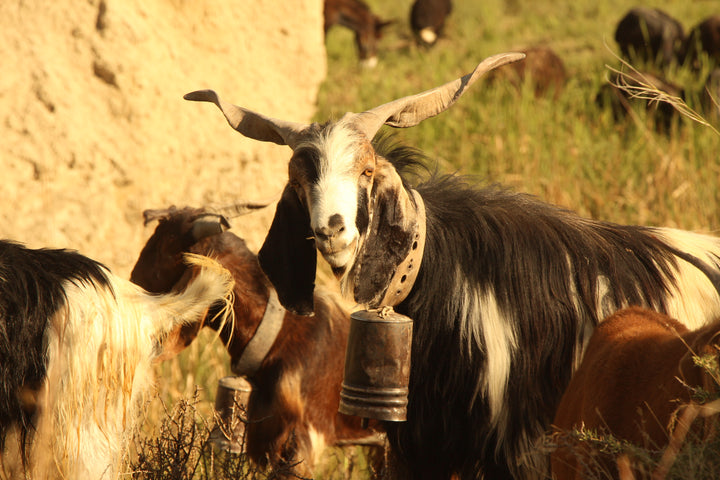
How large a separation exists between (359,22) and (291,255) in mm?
9879

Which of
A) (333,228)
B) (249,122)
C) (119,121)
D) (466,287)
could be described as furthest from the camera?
(119,121)

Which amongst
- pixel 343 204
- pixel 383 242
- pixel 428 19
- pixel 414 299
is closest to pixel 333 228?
pixel 343 204

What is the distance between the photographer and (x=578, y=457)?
1744 millimetres

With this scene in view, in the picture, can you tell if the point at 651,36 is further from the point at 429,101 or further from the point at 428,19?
the point at 429,101

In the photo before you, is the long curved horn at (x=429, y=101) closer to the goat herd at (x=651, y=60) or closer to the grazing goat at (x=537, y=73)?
the goat herd at (x=651, y=60)

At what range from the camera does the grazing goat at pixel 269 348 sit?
3.42 metres

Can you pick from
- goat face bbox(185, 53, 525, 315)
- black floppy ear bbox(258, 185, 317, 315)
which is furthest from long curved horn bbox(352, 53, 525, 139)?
black floppy ear bbox(258, 185, 317, 315)

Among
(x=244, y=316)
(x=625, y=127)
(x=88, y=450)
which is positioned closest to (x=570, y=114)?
(x=625, y=127)

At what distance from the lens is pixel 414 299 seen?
2773 mm

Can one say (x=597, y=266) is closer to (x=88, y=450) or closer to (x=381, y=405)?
(x=381, y=405)

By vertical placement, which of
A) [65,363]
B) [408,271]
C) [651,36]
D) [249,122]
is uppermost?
[651,36]

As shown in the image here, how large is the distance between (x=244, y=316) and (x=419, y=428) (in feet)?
3.55

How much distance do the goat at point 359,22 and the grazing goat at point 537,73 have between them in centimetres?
352

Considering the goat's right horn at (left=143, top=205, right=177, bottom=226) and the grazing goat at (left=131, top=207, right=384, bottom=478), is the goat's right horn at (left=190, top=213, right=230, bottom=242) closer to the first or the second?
the grazing goat at (left=131, top=207, right=384, bottom=478)
